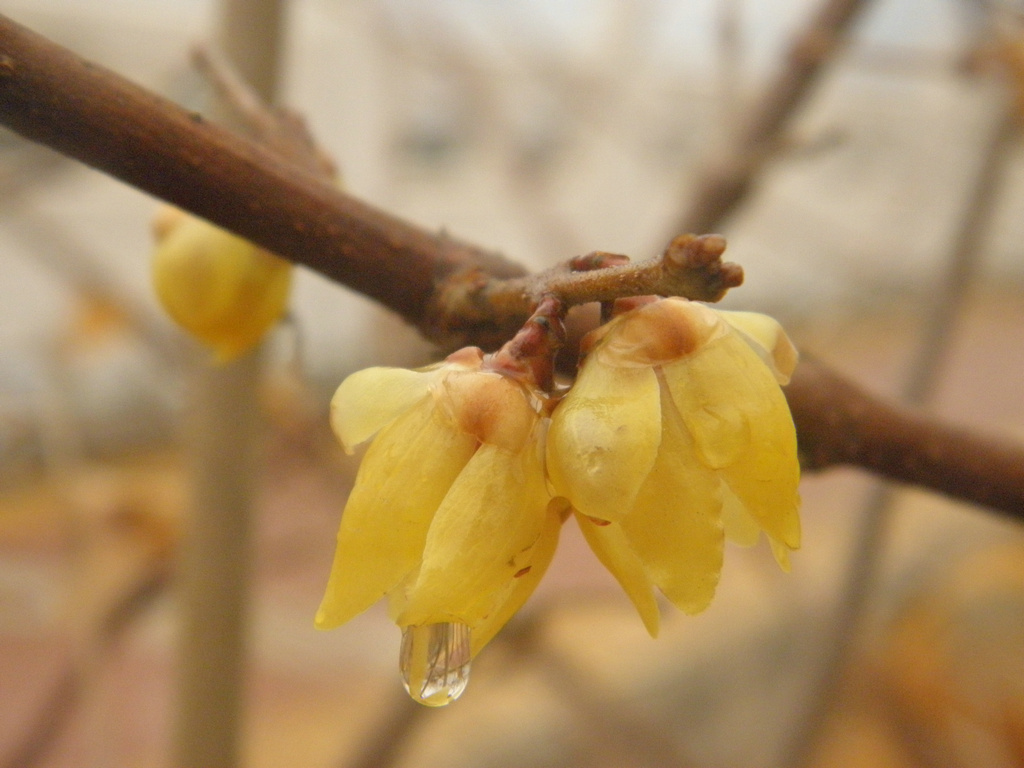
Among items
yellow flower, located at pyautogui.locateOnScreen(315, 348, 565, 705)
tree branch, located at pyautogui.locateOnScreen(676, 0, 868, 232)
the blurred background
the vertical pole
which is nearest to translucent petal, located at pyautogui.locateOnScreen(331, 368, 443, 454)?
yellow flower, located at pyautogui.locateOnScreen(315, 348, 565, 705)

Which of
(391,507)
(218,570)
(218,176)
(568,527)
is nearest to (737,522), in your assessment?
(391,507)

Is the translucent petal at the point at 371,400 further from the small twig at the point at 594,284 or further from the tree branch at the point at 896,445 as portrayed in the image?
the tree branch at the point at 896,445

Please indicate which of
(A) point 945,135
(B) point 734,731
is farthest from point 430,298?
(A) point 945,135

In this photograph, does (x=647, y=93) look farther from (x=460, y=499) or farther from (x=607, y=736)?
(x=460, y=499)

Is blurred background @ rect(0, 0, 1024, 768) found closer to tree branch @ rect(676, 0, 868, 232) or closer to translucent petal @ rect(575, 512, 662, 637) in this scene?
tree branch @ rect(676, 0, 868, 232)

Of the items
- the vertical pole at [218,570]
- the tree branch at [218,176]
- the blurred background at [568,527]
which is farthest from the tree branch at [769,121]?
the tree branch at [218,176]

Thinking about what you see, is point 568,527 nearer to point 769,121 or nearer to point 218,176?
point 769,121
